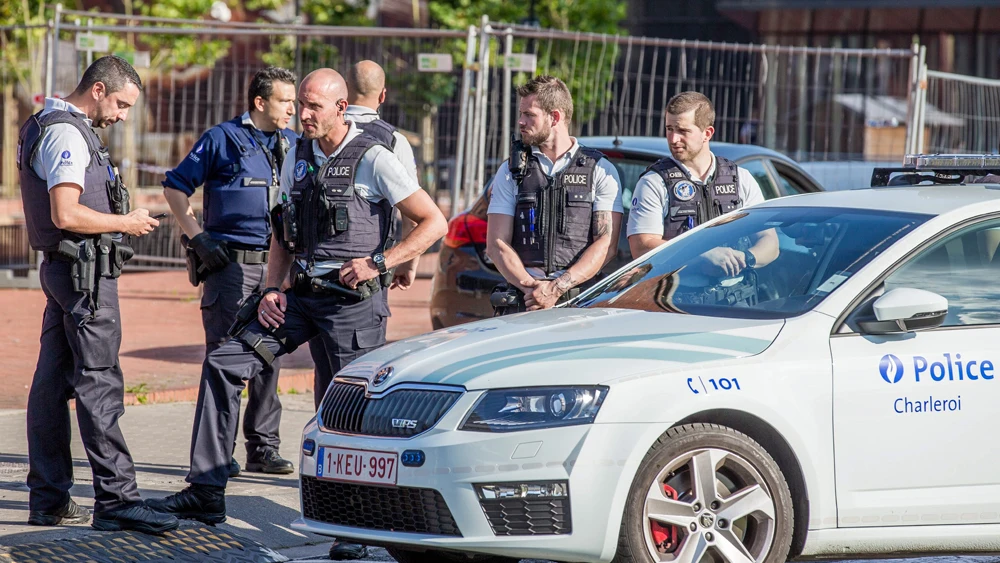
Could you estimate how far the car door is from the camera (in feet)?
14.9

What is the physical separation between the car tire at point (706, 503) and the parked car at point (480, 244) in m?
3.36

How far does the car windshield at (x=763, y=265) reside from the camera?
483 centimetres

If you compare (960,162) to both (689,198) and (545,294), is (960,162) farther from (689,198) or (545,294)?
(545,294)

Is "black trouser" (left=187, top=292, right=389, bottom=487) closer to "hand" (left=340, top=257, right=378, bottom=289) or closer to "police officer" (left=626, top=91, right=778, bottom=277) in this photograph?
"hand" (left=340, top=257, right=378, bottom=289)

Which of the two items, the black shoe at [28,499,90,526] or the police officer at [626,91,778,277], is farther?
the police officer at [626,91,778,277]

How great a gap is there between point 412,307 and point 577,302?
797cm

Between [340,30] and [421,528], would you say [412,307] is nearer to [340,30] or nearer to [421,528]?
[340,30]

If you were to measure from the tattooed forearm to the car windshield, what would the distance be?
2.20 ft

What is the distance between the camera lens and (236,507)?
602cm

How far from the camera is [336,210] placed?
566 centimetres

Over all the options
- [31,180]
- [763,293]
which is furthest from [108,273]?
[763,293]

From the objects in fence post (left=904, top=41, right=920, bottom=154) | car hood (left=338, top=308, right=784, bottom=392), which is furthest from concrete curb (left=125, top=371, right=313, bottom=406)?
fence post (left=904, top=41, right=920, bottom=154)

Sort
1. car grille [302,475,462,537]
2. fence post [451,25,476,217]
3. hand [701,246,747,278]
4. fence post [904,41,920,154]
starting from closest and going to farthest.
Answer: car grille [302,475,462,537]
hand [701,246,747,278]
fence post [451,25,476,217]
fence post [904,41,920,154]

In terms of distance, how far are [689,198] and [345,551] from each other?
2.26 meters
